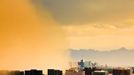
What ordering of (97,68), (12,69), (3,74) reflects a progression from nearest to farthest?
(3,74) → (12,69) → (97,68)

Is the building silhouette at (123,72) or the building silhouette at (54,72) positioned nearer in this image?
the building silhouette at (54,72)

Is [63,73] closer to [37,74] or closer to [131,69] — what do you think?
[37,74]

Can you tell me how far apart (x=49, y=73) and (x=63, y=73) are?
1.11 metres

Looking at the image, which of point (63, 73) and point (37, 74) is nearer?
point (37, 74)

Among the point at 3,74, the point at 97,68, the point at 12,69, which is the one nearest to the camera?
the point at 3,74

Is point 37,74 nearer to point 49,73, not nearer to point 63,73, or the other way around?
point 49,73

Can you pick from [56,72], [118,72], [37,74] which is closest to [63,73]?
[56,72]

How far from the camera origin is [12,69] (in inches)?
653

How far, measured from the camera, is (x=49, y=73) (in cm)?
1759

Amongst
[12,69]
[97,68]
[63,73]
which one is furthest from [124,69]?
[12,69]

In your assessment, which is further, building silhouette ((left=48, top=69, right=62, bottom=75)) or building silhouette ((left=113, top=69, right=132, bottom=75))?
building silhouette ((left=113, top=69, right=132, bottom=75))

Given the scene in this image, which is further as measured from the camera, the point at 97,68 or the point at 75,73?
the point at 97,68

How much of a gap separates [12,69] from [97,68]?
560 cm

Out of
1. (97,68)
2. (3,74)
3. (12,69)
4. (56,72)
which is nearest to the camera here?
(3,74)
